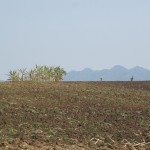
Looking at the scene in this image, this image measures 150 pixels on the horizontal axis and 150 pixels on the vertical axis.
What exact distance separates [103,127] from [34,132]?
8.87 feet

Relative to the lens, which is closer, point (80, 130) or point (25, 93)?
point (80, 130)

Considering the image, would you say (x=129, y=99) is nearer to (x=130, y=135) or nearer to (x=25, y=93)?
(x=25, y=93)

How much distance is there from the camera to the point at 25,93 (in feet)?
70.0

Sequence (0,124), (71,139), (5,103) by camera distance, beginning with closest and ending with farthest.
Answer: (71,139) → (0,124) → (5,103)

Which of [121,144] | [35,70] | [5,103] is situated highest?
[35,70]

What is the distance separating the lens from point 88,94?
2311 cm

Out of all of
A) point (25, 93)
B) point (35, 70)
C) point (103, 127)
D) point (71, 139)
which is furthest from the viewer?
point (35, 70)

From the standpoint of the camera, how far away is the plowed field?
11.6 meters

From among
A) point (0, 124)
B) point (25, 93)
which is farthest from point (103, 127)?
point (25, 93)

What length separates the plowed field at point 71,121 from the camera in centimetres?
1160

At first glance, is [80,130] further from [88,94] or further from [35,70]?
[35,70]

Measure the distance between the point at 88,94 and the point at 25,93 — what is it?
366cm

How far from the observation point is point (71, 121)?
14.6 metres

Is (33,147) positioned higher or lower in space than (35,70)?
lower
